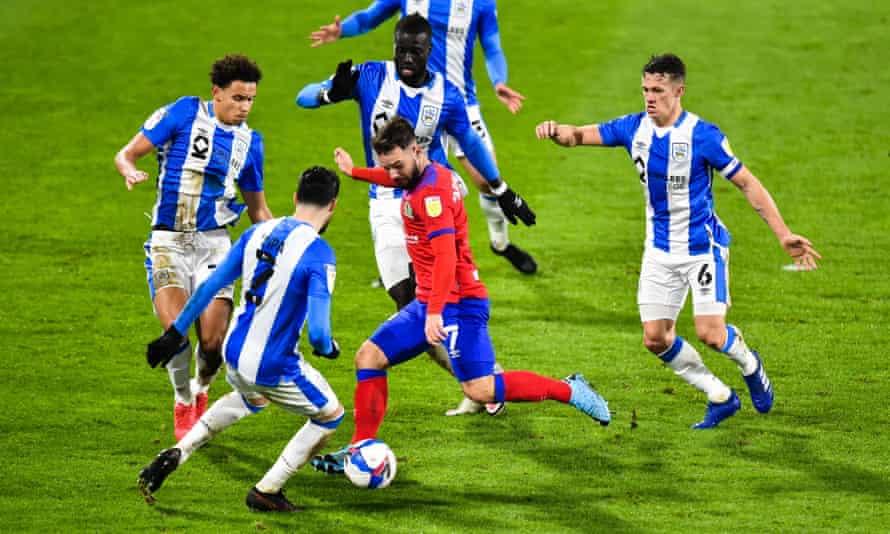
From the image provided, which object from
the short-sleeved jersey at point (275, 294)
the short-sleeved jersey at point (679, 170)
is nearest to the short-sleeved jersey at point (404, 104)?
the short-sleeved jersey at point (679, 170)

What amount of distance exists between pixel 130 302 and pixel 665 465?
17.7 ft

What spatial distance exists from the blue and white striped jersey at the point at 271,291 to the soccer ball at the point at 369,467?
0.58 meters

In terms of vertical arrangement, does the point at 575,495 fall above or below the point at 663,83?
below

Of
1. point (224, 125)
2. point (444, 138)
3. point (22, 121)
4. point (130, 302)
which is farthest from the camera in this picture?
point (22, 121)

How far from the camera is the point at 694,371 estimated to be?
9.41 metres

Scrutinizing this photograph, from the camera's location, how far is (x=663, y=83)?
9.05 m

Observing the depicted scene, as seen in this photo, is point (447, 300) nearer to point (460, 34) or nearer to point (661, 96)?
point (661, 96)

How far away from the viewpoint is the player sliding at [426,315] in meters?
8.25

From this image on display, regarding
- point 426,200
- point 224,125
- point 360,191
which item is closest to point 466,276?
point 426,200

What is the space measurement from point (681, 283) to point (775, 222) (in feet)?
2.57

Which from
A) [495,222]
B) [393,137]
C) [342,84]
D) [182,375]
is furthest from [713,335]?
[495,222]

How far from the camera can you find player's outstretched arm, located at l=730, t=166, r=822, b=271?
8750mm

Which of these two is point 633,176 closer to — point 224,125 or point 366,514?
point 224,125

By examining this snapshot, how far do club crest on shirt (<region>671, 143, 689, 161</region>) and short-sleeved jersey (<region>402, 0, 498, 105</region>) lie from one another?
3.36m
